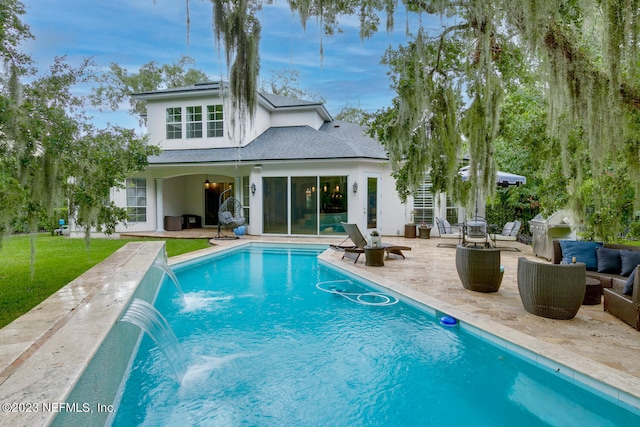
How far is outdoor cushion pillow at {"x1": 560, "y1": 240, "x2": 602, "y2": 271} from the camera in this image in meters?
5.12

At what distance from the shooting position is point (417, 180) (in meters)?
6.97

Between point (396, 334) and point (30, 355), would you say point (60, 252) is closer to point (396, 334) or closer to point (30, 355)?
point (30, 355)

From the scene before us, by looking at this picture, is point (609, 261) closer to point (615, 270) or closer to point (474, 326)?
point (615, 270)

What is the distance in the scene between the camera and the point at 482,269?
17.4 feet

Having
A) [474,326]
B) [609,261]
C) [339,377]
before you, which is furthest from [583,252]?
[339,377]

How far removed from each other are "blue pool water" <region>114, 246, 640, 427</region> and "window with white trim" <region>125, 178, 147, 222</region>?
9.57 metres

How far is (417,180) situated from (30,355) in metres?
6.37

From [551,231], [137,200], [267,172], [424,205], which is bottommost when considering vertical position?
[551,231]

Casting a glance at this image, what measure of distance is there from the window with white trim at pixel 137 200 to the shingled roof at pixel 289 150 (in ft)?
3.79

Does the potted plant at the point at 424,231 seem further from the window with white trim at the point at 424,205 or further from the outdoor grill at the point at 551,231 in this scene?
the outdoor grill at the point at 551,231

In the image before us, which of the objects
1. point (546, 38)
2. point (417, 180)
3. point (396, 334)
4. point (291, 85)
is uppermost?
point (291, 85)

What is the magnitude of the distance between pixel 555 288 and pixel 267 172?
33.5ft

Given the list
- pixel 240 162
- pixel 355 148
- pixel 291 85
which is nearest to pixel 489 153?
pixel 355 148

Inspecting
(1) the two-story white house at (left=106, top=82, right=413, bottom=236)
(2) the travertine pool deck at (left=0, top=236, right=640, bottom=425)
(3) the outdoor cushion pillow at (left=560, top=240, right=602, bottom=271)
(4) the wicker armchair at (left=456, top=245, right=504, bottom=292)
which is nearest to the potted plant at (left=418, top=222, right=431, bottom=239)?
(1) the two-story white house at (left=106, top=82, right=413, bottom=236)
